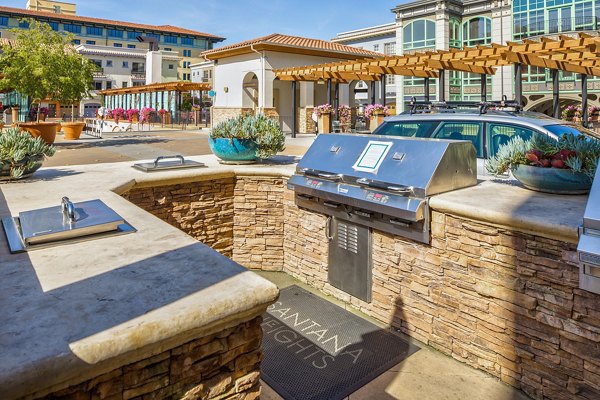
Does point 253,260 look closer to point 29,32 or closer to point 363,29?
point 29,32

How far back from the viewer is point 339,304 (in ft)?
17.6

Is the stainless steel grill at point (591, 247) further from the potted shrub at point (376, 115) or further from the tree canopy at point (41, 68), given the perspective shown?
the potted shrub at point (376, 115)

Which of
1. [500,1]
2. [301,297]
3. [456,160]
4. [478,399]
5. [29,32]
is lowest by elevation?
[478,399]

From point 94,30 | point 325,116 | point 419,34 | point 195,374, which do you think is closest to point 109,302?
point 195,374

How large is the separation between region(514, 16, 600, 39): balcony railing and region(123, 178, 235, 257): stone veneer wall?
32.8 meters

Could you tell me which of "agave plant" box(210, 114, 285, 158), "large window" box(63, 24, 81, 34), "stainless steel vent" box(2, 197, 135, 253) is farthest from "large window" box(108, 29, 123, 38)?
"stainless steel vent" box(2, 197, 135, 253)

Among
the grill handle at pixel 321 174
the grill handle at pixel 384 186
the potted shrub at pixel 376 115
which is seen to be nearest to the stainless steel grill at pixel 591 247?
the grill handle at pixel 384 186

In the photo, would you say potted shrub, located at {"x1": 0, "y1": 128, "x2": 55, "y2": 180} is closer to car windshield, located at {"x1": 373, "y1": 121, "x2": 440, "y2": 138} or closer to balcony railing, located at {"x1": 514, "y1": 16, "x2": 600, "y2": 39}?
car windshield, located at {"x1": 373, "y1": 121, "x2": 440, "y2": 138}

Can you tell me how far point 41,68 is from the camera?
15.3m

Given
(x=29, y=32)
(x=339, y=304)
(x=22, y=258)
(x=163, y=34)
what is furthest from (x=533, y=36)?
(x=163, y=34)

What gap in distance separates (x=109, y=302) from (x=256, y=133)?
5139 mm

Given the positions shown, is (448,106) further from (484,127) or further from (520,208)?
(520,208)

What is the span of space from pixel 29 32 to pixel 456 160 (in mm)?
17447

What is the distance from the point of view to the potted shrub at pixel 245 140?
22.6 ft
